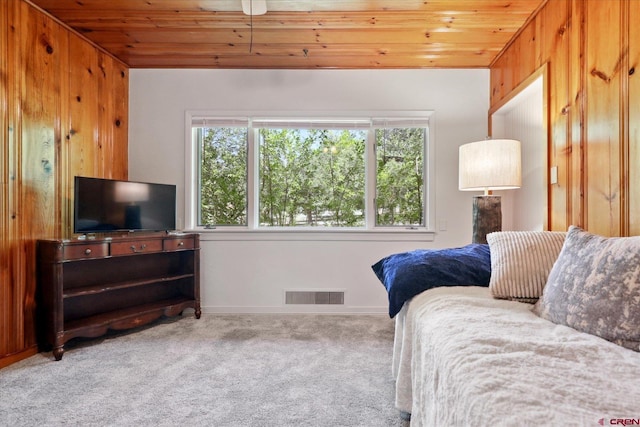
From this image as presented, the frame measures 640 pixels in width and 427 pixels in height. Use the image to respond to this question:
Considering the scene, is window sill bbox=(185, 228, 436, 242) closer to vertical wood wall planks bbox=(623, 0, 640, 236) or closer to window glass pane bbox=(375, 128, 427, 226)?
window glass pane bbox=(375, 128, 427, 226)

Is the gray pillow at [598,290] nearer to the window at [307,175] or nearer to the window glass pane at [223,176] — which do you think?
the window at [307,175]

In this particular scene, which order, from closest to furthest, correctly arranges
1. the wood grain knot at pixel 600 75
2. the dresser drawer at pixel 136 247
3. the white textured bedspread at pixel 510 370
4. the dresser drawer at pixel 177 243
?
the white textured bedspread at pixel 510 370
the wood grain knot at pixel 600 75
the dresser drawer at pixel 136 247
the dresser drawer at pixel 177 243

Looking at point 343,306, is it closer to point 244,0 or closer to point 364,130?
point 364,130

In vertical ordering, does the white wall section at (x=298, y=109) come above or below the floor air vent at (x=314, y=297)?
above

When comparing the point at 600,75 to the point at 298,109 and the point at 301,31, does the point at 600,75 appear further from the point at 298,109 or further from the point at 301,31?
the point at 298,109

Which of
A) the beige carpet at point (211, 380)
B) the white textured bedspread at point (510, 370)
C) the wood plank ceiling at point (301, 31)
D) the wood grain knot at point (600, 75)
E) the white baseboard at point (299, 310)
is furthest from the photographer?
the white baseboard at point (299, 310)

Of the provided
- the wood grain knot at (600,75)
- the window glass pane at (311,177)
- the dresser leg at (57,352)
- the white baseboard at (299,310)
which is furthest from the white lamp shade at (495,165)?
the dresser leg at (57,352)

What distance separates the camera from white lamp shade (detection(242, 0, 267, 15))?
2184mm

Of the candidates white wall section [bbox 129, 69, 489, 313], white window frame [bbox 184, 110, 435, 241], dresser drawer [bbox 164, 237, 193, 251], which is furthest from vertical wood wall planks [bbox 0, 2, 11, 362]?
white window frame [bbox 184, 110, 435, 241]

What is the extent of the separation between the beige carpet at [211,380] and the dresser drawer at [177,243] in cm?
69

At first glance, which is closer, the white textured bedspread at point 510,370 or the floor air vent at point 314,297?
the white textured bedspread at point 510,370

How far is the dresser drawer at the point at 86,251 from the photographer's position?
86.6 inches

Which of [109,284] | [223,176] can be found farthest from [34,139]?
[223,176]

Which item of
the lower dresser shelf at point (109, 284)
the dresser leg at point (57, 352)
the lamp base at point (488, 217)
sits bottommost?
the dresser leg at point (57, 352)
